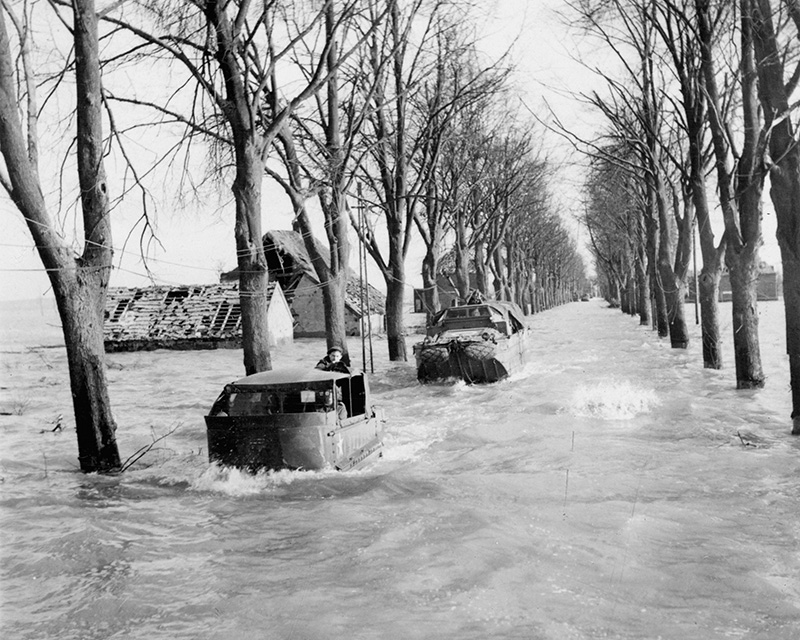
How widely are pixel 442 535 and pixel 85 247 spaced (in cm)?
572

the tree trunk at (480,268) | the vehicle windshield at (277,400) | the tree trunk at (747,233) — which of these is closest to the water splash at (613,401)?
the tree trunk at (747,233)

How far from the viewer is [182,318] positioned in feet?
101

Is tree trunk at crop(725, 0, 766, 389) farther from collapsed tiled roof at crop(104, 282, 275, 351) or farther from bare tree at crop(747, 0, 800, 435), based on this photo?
collapsed tiled roof at crop(104, 282, 275, 351)

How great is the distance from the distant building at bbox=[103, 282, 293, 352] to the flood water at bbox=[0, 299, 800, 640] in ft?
57.0

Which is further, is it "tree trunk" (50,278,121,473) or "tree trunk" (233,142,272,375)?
"tree trunk" (233,142,272,375)

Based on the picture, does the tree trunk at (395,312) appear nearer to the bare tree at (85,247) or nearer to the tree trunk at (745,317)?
the tree trunk at (745,317)

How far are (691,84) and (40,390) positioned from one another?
1748cm

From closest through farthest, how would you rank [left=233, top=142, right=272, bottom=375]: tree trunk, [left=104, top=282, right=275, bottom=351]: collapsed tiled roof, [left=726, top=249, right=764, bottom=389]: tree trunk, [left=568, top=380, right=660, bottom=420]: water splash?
1. [left=233, top=142, right=272, bottom=375]: tree trunk
2. [left=568, top=380, right=660, bottom=420]: water splash
3. [left=726, top=249, right=764, bottom=389]: tree trunk
4. [left=104, top=282, right=275, bottom=351]: collapsed tiled roof

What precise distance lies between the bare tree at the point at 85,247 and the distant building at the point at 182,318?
20199 mm

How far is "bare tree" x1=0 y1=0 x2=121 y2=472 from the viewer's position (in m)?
7.98

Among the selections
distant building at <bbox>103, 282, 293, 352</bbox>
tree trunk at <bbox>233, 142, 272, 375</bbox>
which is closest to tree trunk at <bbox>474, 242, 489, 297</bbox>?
distant building at <bbox>103, 282, 293, 352</bbox>

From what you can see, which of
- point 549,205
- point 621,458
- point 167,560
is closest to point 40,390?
point 167,560

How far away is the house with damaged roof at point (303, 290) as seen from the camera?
35.1 meters

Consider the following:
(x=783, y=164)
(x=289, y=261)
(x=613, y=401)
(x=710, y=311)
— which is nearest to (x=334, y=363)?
(x=613, y=401)
